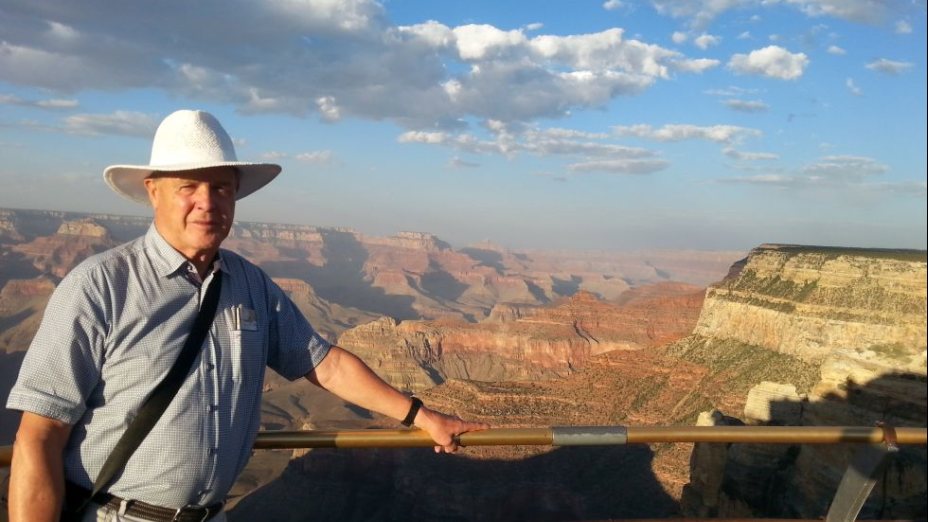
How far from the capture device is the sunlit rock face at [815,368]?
48.7 feet

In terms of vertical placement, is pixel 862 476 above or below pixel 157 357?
below

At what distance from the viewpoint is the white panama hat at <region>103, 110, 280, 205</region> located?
2.91 m

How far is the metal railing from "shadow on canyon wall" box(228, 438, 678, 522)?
25927 mm

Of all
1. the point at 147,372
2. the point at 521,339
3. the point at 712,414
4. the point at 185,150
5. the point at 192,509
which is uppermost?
the point at 185,150

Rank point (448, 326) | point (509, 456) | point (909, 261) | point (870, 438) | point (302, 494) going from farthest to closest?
point (448, 326) < point (302, 494) < point (509, 456) < point (909, 261) < point (870, 438)

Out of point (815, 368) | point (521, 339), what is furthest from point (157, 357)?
point (521, 339)

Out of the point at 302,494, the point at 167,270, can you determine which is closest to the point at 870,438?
the point at 167,270

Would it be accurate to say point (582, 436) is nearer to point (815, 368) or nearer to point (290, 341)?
point (290, 341)

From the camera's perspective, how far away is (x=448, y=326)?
95.4 m

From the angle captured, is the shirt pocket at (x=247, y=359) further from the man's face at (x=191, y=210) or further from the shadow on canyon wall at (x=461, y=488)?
the shadow on canyon wall at (x=461, y=488)

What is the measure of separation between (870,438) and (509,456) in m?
33.5

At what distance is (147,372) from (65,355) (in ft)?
1.02

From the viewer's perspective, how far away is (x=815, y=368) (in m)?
28.9

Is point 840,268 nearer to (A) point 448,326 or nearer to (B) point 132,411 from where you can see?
(B) point 132,411
